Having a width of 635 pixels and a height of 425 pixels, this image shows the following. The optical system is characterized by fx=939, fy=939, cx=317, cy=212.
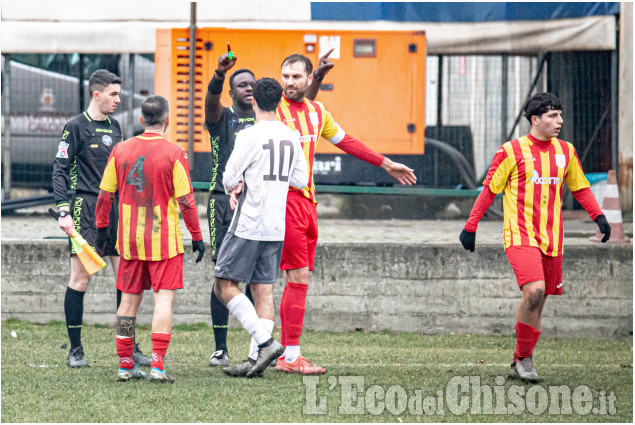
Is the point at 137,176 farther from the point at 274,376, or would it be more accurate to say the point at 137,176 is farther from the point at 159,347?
the point at 274,376

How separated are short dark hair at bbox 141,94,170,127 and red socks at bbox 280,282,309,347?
4.80 feet

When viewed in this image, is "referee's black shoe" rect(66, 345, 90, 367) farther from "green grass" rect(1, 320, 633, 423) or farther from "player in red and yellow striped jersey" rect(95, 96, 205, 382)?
"player in red and yellow striped jersey" rect(95, 96, 205, 382)

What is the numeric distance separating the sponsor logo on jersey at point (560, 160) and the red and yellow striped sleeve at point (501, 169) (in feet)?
1.05

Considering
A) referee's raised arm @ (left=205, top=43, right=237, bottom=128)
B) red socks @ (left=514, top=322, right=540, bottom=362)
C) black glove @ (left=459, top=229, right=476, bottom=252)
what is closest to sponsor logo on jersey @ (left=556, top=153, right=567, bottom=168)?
black glove @ (left=459, top=229, right=476, bottom=252)

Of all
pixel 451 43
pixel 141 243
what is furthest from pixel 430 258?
pixel 451 43

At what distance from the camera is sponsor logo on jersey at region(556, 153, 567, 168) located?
6613 millimetres

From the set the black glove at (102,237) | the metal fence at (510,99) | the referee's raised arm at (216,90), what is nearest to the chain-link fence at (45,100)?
the metal fence at (510,99)

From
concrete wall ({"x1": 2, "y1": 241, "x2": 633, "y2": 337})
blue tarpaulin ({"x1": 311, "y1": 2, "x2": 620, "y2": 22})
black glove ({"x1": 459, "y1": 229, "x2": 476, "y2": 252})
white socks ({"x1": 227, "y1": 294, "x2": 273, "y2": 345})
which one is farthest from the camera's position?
blue tarpaulin ({"x1": 311, "y1": 2, "x2": 620, "y2": 22})

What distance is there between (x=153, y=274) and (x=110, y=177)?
70 cm

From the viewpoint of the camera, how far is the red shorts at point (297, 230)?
21.2ft

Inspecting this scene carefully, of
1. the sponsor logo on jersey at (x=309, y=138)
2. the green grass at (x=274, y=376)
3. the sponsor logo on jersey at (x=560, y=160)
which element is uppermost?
the sponsor logo on jersey at (x=309, y=138)

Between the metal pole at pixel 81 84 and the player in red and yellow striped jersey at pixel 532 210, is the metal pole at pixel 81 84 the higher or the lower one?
the higher one

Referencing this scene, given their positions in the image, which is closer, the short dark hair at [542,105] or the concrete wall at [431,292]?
the short dark hair at [542,105]

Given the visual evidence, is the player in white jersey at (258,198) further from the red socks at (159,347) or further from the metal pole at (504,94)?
the metal pole at (504,94)
